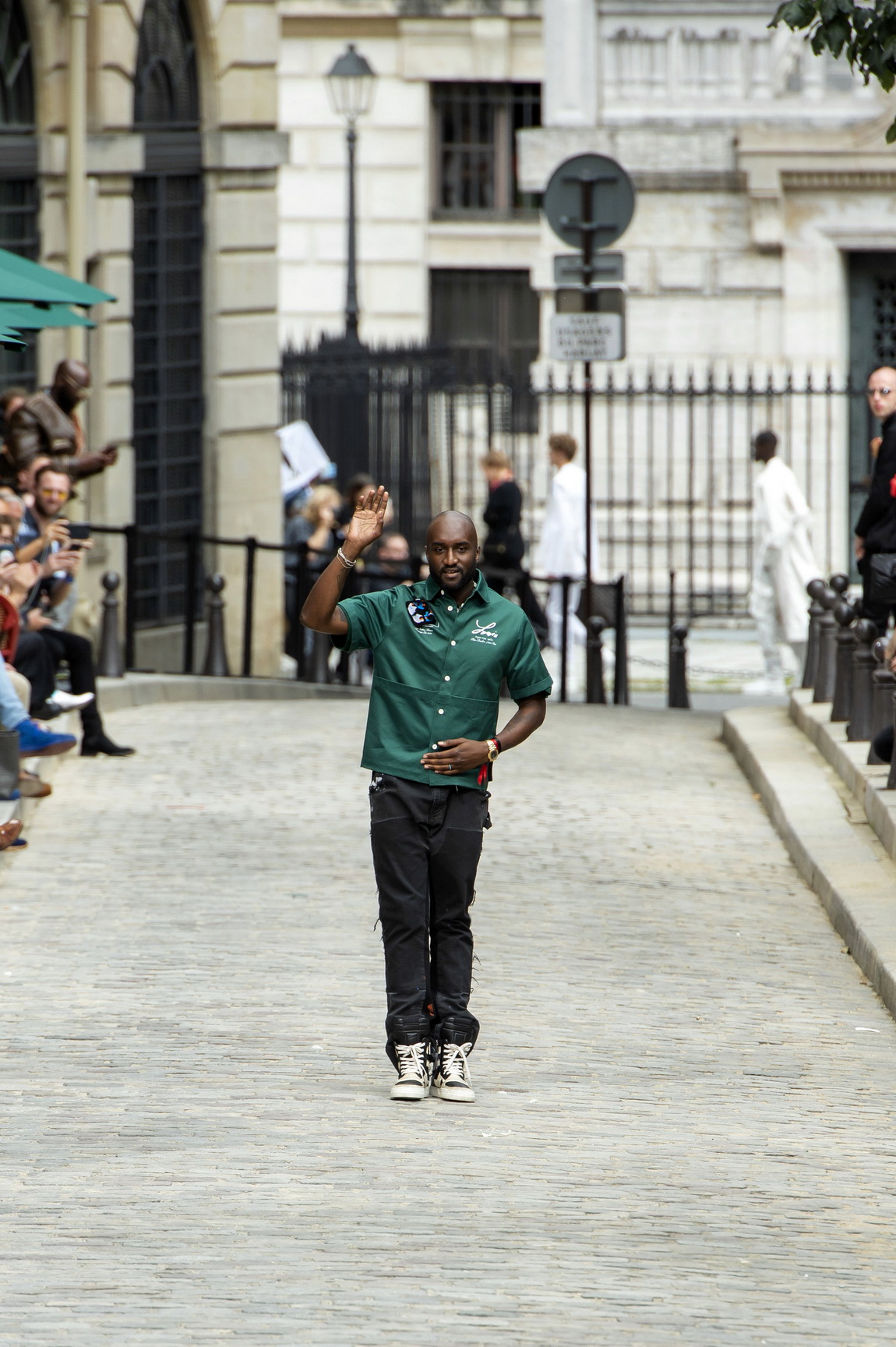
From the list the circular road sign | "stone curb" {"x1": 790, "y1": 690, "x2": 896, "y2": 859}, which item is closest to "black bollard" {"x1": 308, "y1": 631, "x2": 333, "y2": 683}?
the circular road sign

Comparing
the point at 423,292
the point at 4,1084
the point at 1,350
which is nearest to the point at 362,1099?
the point at 4,1084

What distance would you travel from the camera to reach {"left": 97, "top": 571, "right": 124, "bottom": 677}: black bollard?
50.3 ft

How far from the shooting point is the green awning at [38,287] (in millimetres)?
11570

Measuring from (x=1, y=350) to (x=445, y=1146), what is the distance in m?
10.6

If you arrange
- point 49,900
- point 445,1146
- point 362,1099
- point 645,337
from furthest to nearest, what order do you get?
point 645,337, point 49,900, point 362,1099, point 445,1146

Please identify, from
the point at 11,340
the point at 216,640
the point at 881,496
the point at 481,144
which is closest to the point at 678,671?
the point at 216,640

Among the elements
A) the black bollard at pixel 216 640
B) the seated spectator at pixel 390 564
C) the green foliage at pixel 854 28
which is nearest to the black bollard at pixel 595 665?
the seated spectator at pixel 390 564

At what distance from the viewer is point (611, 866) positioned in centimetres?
1040

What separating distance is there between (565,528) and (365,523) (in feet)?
39.9

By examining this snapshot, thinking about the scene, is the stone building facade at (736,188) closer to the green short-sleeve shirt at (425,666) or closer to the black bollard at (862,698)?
the black bollard at (862,698)

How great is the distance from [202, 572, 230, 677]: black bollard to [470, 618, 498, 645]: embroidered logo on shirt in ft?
31.5

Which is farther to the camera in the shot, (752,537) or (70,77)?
(752,537)

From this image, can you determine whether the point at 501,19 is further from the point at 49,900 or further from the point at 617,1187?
the point at 617,1187

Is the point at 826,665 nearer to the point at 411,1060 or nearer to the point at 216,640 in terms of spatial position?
the point at 216,640
